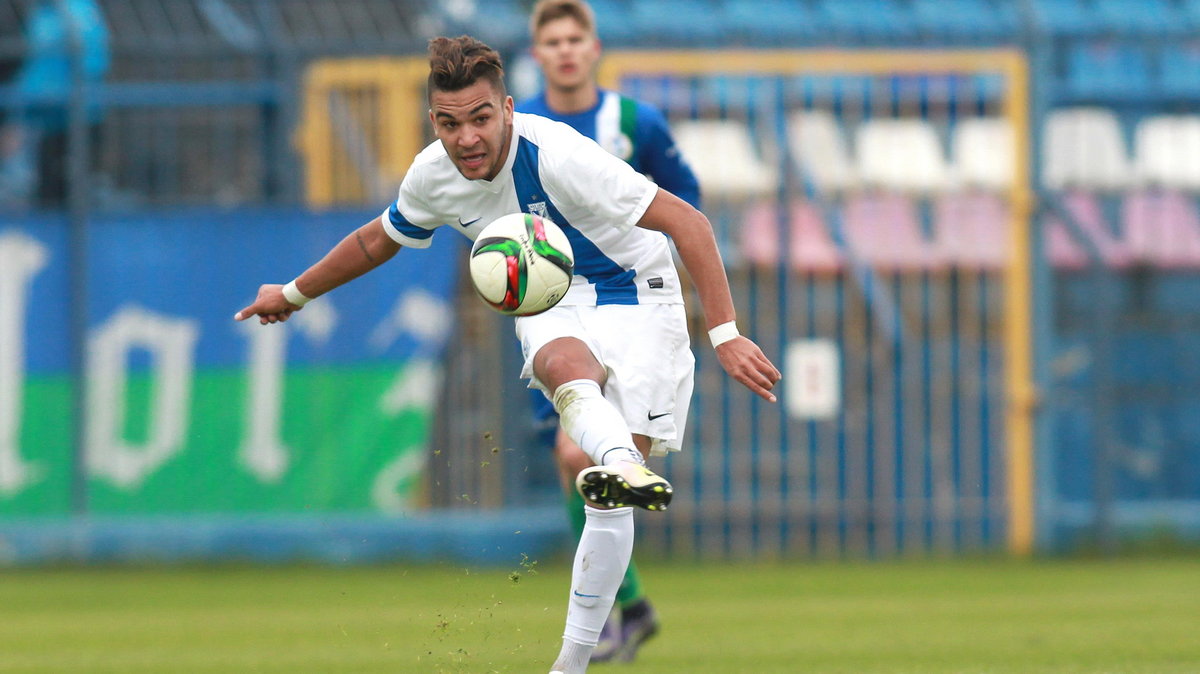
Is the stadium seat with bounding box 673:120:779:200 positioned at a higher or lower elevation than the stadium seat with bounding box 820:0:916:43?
lower

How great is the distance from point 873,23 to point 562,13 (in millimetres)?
5160

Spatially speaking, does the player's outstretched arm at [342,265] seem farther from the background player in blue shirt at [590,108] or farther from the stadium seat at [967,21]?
the stadium seat at [967,21]

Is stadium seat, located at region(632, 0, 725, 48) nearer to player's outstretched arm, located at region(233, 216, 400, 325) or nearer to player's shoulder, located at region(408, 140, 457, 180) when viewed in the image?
player's outstretched arm, located at region(233, 216, 400, 325)

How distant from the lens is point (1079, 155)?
12477mm

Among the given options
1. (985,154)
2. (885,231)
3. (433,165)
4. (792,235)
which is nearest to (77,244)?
(792,235)

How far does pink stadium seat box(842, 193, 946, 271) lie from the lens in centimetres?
1210

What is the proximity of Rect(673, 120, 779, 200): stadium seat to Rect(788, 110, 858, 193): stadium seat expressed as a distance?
215 millimetres

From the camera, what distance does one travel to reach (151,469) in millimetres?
11797

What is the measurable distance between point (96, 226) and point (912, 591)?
17.9 feet

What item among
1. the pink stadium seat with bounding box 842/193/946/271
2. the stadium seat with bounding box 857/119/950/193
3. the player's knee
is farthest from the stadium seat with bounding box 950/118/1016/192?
the player's knee

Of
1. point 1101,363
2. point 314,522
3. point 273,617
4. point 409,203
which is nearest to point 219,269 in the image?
point 314,522

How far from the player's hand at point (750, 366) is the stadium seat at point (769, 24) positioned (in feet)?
23.1

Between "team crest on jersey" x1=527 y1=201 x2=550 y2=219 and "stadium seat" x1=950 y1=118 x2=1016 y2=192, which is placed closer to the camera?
"team crest on jersey" x1=527 y1=201 x2=550 y2=219

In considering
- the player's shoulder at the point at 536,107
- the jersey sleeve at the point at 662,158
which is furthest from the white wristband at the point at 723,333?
the player's shoulder at the point at 536,107
